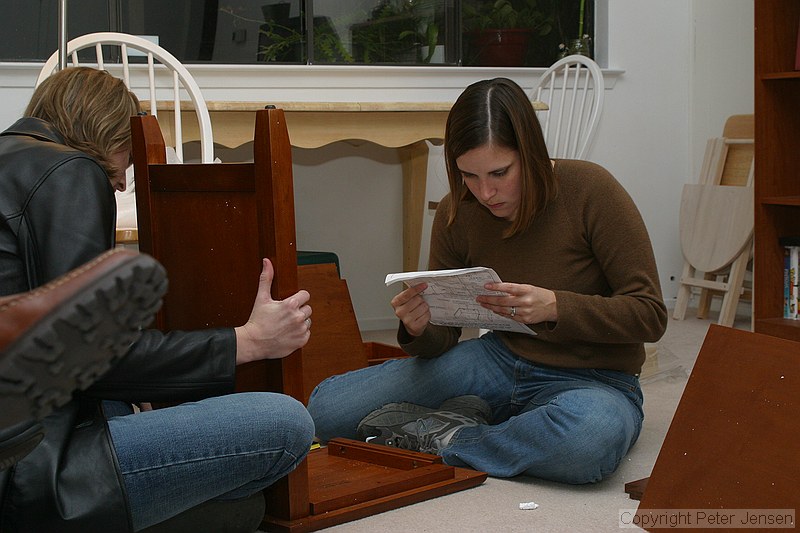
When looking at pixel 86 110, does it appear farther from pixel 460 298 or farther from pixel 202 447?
pixel 460 298

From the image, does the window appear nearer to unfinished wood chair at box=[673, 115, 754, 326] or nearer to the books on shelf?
unfinished wood chair at box=[673, 115, 754, 326]

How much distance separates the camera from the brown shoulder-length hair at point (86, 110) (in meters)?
1.45

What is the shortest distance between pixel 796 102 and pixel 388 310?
5.61 ft

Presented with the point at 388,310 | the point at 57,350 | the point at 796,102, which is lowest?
the point at 388,310

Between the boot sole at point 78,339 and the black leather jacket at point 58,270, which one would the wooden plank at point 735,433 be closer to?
the black leather jacket at point 58,270

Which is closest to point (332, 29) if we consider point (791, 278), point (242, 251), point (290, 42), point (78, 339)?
point (290, 42)

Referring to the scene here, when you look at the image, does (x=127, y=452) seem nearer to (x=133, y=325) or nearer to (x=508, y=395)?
(x=133, y=325)

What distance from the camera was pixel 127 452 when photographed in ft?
4.58

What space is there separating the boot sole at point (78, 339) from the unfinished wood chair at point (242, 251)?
77 centimetres

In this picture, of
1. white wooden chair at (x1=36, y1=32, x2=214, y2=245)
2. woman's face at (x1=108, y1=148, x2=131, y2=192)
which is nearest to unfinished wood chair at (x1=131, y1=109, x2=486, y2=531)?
woman's face at (x1=108, y1=148, x2=131, y2=192)

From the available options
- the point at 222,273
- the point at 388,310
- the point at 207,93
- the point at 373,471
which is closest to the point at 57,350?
the point at 222,273

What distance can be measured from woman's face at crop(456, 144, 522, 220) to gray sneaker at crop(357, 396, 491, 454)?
1.37 feet

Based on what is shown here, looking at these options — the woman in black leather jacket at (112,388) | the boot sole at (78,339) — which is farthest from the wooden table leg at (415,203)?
the boot sole at (78,339)

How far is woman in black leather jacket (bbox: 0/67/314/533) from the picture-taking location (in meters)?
1.26
